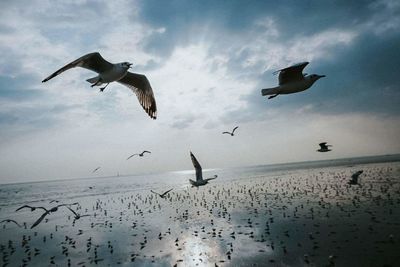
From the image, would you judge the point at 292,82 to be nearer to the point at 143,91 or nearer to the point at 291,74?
the point at 291,74

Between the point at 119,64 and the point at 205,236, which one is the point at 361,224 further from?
the point at 119,64

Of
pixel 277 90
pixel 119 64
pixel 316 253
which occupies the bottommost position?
pixel 316 253

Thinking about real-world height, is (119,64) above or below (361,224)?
above

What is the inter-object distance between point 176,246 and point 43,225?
71.6 ft

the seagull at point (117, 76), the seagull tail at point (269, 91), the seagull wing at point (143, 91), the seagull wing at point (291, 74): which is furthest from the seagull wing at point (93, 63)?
the seagull wing at point (291, 74)

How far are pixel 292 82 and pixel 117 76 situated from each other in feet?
18.9

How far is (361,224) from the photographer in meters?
25.7

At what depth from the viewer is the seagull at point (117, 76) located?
8.48 m

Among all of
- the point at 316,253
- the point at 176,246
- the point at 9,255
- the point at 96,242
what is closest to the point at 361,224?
the point at 316,253

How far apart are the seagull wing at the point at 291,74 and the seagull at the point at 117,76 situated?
457cm

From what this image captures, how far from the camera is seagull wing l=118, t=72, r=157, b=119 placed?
11070 mm

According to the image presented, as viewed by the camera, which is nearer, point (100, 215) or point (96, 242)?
point (96, 242)

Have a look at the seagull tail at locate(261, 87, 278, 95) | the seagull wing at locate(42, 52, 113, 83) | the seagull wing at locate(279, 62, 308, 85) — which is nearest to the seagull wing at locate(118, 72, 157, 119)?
the seagull wing at locate(42, 52, 113, 83)

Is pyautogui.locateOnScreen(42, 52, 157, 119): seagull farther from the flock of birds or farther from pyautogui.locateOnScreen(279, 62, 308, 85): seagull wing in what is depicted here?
pyautogui.locateOnScreen(279, 62, 308, 85): seagull wing
